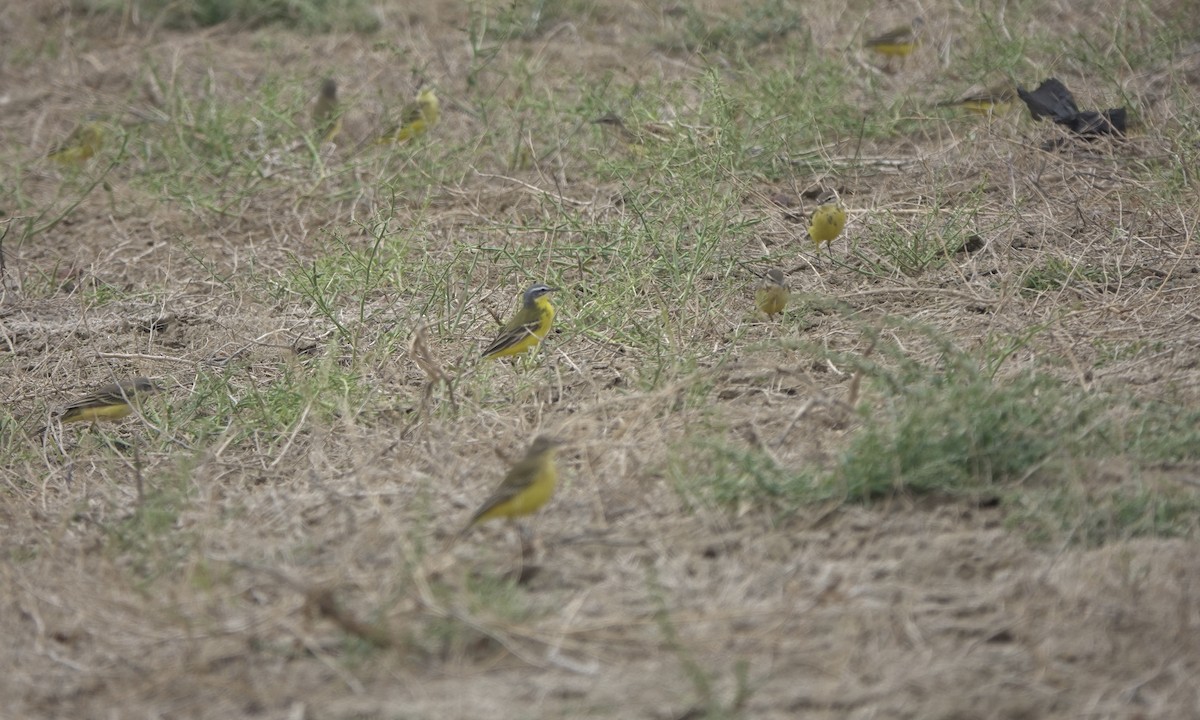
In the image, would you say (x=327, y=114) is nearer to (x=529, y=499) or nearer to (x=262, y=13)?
(x=262, y=13)

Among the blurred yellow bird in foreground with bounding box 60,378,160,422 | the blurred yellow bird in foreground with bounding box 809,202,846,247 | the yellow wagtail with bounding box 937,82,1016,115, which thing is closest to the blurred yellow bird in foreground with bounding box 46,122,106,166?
the blurred yellow bird in foreground with bounding box 60,378,160,422

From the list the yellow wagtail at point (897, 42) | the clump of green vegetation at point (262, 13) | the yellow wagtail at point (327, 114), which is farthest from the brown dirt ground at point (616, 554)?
the clump of green vegetation at point (262, 13)

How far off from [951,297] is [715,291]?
1145 mm

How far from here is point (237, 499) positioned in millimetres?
4965

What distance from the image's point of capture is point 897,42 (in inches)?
360

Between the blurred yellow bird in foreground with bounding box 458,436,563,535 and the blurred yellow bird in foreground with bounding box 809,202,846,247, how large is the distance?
267 centimetres

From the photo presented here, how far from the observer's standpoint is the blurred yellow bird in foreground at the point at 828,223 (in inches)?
255

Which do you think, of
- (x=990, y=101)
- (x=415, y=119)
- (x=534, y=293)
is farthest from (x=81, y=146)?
(x=990, y=101)

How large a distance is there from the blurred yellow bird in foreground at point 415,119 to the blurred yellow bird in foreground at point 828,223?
3.23 metres

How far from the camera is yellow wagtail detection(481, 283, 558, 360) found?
5.75 metres

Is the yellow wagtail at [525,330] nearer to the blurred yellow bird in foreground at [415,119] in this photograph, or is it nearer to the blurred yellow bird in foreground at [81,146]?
the blurred yellow bird in foreground at [415,119]

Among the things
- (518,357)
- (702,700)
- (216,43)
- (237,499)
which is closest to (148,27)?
(216,43)

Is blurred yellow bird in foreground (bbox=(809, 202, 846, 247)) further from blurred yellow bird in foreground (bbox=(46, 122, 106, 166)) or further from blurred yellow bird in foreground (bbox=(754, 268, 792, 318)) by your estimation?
blurred yellow bird in foreground (bbox=(46, 122, 106, 166))

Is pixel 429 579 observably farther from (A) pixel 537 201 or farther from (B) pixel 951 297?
(A) pixel 537 201
